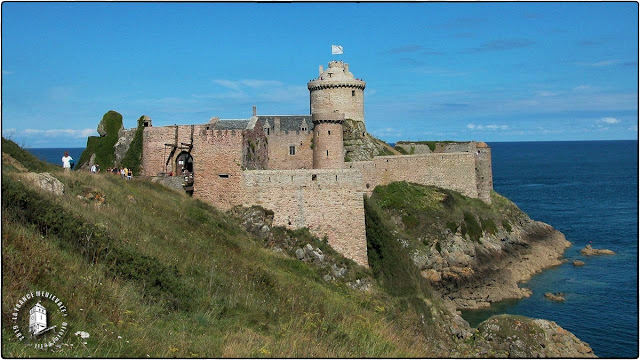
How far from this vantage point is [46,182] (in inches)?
657

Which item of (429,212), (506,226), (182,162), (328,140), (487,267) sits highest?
(328,140)

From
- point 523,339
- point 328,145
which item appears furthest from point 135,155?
point 523,339

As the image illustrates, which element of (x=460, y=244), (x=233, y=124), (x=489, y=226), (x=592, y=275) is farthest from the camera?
(x=489, y=226)

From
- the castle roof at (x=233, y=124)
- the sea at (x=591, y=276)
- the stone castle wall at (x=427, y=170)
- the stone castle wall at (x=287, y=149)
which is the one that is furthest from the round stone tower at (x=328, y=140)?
the sea at (x=591, y=276)

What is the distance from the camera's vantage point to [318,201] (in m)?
26.2

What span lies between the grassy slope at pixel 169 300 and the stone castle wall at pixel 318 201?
7.66 meters

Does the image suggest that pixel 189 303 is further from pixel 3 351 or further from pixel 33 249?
pixel 3 351

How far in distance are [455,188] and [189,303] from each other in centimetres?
3677

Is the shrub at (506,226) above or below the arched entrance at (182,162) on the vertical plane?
below

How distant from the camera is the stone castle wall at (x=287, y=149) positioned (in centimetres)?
3719

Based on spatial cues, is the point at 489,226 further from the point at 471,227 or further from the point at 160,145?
the point at 160,145

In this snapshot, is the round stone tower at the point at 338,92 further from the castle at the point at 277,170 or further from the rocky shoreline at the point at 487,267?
the rocky shoreline at the point at 487,267

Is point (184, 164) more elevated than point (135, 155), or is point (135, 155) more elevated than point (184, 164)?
point (135, 155)

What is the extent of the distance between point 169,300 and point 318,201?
49.5 feet
